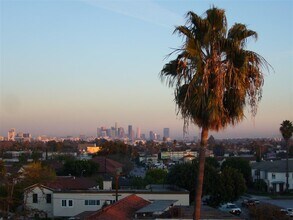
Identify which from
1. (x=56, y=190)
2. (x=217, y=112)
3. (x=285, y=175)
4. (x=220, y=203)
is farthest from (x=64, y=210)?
(x=285, y=175)

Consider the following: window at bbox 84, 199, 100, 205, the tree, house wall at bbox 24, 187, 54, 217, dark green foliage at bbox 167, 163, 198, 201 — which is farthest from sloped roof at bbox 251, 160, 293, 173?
house wall at bbox 24, 187, 54, 217

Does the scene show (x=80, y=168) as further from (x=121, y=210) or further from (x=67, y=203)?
(x=121, y=210)

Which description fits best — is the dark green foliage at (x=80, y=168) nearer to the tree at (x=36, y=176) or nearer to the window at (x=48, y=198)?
the tree at (x=36, y=176)

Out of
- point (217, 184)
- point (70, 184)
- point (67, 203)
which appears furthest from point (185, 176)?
point (67, 203)

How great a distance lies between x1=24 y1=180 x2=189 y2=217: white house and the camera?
46469 mm

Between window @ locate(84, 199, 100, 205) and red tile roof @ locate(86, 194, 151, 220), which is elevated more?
red tile roof @ locate(86, 194, 151, 220)

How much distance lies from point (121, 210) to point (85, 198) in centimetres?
1751

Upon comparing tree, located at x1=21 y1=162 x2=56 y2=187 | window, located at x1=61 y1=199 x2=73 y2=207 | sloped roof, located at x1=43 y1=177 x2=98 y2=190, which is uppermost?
tree, located at x1=21 y1=162 x2=56 y2=187

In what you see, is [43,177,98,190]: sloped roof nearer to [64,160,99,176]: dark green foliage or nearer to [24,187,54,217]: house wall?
[24,187,54,217]: house wall

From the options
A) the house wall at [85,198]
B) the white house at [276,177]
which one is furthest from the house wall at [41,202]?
the white house at [276,177]

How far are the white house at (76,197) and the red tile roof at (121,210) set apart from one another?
11.0m

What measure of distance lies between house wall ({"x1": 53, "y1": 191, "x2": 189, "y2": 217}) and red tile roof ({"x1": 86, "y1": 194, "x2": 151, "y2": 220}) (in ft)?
35.6

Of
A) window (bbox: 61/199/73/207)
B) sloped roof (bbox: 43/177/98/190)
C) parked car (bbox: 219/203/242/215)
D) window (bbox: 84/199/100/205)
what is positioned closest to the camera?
window (bbox: 84/199/100/205)

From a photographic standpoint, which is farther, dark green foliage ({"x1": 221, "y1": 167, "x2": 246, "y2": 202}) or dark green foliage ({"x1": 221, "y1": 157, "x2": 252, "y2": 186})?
dark green foliage ({"x1": 221, "y1": 157, "x2": 252, "y2": 186})
